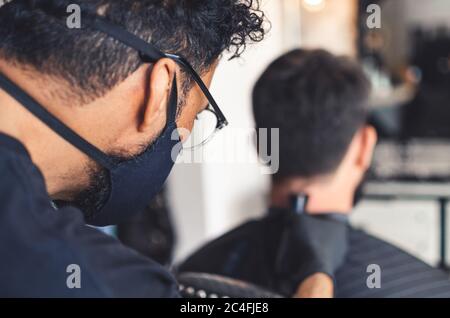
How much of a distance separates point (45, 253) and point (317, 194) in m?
0.91

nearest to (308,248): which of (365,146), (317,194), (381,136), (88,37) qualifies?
(317,194)

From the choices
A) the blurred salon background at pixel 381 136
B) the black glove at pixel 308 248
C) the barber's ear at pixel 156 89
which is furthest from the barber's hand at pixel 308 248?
the blurred salon background at pixel 381 136

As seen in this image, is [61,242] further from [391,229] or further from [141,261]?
[391,229]

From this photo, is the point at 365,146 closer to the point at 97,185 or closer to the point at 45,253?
the point at 97,185

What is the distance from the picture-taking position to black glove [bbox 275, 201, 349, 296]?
121 cm

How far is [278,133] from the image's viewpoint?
144 centimetres

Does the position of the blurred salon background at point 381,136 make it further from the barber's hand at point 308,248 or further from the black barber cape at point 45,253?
the black barber cape at point 45,253

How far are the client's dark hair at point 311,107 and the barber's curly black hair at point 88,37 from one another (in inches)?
24.6

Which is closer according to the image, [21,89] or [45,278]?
[45,278]

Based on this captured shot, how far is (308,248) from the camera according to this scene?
4.15 feet
